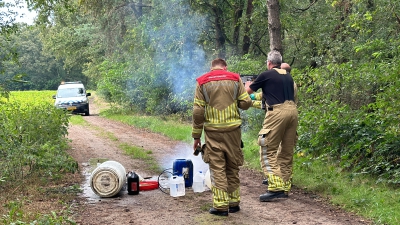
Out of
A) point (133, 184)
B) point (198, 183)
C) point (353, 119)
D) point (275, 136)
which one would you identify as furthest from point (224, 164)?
point (353, 119)

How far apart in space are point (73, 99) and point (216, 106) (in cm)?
2275

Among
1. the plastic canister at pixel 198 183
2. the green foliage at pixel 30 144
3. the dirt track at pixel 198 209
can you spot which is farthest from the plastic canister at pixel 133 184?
the green foliage at pixel 30 144

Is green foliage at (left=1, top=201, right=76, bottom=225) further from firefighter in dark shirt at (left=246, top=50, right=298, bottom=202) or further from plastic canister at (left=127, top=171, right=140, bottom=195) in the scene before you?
firefighter in dark shirt at (left=246, top=50, right=298, bottom=202)

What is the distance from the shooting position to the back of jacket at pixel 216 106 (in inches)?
250

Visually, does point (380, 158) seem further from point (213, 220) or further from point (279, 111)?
point (213, 220)

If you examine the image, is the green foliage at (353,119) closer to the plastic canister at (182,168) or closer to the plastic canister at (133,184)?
the plastic canister at (182,168)

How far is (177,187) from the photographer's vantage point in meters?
7.56

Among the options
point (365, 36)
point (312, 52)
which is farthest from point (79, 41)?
point (365, 36)

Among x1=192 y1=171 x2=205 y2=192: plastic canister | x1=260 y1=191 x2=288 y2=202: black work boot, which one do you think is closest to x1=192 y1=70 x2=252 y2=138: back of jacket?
x1=260 y1=191 x2=288 y2=202: black work boot

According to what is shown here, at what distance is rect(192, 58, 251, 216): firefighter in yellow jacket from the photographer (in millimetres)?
6324

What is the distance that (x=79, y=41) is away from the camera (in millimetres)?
36656

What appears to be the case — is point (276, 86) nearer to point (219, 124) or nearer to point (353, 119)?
point (219, 124)

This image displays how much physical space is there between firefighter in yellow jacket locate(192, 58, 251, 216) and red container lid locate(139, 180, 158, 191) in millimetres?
1933

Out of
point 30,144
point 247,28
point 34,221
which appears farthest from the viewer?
point 247,28
